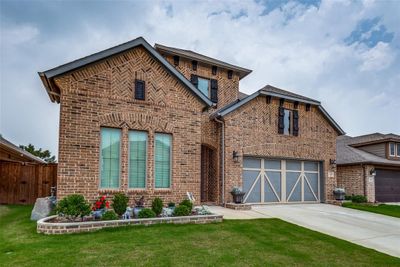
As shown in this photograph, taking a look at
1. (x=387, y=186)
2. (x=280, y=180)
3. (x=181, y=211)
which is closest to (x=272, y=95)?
(x=280, y=180)

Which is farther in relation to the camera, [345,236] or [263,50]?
[263,50]

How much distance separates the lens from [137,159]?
36.2 ft

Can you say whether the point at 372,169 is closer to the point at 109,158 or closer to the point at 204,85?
the point at 204,85

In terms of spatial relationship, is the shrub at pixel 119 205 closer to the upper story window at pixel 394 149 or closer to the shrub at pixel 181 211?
the shrub at pixel 181 211

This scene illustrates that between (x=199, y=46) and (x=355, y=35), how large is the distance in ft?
32.6

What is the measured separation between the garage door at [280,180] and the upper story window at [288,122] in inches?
58.5

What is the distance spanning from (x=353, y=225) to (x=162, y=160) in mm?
6859

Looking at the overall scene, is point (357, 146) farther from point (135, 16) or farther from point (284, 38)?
point (135, 16)

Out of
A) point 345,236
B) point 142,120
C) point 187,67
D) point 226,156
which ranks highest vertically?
point 187,67

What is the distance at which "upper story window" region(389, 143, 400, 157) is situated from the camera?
22.6 m

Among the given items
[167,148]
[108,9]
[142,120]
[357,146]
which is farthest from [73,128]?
[357,146]

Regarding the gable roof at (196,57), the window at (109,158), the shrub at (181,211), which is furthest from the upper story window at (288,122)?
the window at (109,158)

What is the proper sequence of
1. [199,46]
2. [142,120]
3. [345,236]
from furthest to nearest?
[199,46]
[142,120]
[345,236]

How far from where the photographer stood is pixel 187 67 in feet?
54.6
